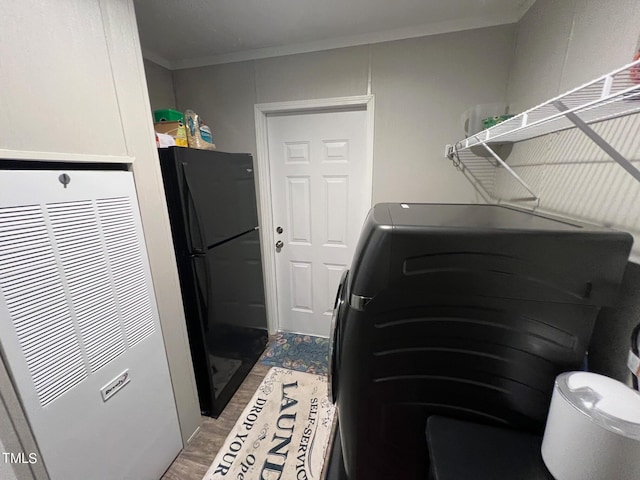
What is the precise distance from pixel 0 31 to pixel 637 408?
172cm

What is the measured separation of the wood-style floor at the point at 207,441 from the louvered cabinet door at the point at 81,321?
6.4 inches

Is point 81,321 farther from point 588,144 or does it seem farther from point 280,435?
point 588,144

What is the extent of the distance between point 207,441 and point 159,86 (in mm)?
2556

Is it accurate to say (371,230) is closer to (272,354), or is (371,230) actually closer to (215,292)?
(215,292)

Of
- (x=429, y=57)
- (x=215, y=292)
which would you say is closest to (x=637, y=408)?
(x=215, y=292)

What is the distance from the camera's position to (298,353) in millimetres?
→ 2334

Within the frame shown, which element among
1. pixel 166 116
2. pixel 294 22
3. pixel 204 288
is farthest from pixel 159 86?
pixel 204 288

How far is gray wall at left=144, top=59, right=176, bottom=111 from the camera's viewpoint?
6.43 ft

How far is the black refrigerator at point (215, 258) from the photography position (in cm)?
140

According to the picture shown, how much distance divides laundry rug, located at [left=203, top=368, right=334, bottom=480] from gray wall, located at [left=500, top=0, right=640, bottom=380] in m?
1.43

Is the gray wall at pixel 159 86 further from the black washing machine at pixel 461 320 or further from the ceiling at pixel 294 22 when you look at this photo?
the black washing machine at pixel 461 320

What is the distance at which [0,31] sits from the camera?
0.74m

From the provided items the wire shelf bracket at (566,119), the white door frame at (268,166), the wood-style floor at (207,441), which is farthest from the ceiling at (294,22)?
the wood-style floor at (207,441)

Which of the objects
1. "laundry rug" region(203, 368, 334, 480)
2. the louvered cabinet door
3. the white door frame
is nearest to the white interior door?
the white door frame
